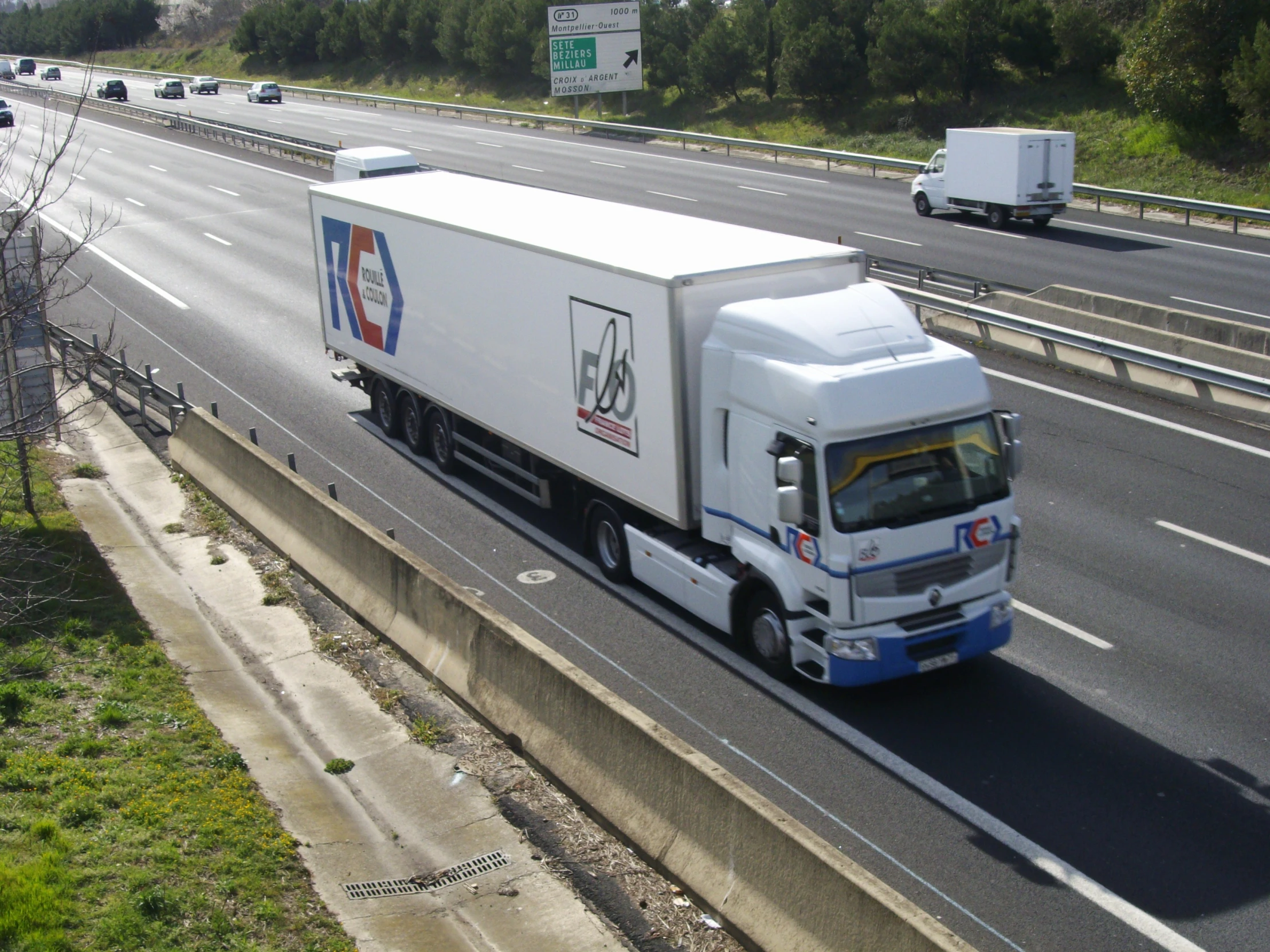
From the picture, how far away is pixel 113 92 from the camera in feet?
255

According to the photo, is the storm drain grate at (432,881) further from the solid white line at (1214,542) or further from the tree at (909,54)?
the tree at (909,54)

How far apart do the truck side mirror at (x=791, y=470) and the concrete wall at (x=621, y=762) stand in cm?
221

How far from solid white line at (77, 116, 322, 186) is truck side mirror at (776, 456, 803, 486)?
89.7ft

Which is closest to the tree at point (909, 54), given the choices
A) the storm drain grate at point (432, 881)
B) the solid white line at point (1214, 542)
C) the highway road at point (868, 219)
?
the highway road at point (868, 219)

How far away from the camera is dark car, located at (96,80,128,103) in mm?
77688

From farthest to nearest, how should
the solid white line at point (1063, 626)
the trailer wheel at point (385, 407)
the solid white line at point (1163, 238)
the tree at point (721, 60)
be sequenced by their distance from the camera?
the tree at point (721, 60) → the solid white line at point (1163, 238) → the trailer wheel at point (385, 407) → the solid white line at point (1063, 626)

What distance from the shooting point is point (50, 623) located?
10914mm

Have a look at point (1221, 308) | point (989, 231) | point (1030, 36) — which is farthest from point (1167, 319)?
point (1030, 36)

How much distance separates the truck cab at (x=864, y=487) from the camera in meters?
9.58

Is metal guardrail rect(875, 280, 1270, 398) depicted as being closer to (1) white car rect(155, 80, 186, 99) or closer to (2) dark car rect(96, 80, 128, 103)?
(1) white car rect(155, 80, 186, 99)

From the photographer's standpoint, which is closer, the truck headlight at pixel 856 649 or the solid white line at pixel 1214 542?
the truck headlight at pixel 856 649

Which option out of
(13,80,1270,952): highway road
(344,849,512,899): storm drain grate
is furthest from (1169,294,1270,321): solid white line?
(344,849,512,899): storm drain grate

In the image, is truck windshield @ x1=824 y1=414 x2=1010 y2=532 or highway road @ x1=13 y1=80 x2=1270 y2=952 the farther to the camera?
truck windshield @ x1=824 y1=414 x2=1010 y2=532

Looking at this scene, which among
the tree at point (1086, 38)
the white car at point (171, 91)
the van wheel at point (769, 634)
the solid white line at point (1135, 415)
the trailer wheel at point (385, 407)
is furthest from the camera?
the white car at point (171, 91)
